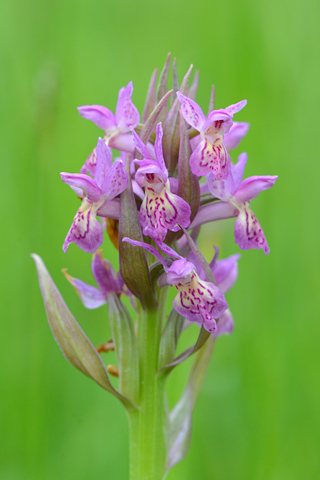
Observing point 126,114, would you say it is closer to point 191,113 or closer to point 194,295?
point 191,113

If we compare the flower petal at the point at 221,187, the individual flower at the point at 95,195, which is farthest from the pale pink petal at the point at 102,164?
the flower petal at the point at 221,187

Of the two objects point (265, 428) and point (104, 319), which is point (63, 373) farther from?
point (265, 428)

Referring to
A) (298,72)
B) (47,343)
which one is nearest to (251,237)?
(47,343)

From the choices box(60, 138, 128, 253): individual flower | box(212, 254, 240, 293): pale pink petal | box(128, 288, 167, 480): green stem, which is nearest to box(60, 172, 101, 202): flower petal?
box(60, 138, 128, 253): individual flower

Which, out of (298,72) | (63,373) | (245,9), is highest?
(245,9)

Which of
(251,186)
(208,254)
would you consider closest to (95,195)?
(251,186)
